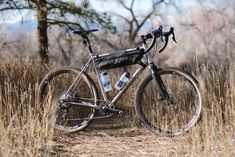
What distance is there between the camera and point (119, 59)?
19.1 feet

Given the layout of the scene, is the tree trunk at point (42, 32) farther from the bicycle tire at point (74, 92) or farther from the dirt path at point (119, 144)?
the dirt path at point (119, 144)

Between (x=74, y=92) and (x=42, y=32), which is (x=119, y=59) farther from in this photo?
(x=42, y=32)

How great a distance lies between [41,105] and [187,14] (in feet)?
128

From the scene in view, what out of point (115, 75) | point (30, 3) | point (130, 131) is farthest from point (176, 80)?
point (30, 3)

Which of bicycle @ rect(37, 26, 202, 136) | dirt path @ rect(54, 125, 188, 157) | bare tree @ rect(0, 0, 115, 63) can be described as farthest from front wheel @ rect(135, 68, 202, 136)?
bare tree @ rect(0, 0, 115, 63)

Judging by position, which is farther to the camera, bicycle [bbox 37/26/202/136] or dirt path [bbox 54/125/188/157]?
Result: bicycle [bbox 37/26/202/136]

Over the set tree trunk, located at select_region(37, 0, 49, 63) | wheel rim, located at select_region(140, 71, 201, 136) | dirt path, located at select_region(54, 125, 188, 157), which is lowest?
dirt path, located at select_region(54, 125, 188, 157)

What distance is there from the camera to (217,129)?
549cm

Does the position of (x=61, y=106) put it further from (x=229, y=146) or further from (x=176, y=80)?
(x=229, y=146)

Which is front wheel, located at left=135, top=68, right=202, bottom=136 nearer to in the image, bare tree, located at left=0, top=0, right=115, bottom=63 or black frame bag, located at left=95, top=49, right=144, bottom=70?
black frame bag, located at left=95, top=49, right=144, bottom=70

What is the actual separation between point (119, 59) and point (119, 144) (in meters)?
0.89

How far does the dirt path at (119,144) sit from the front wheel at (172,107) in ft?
0.47

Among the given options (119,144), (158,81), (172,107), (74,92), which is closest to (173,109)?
(172,107)

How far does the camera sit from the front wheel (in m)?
5.67
